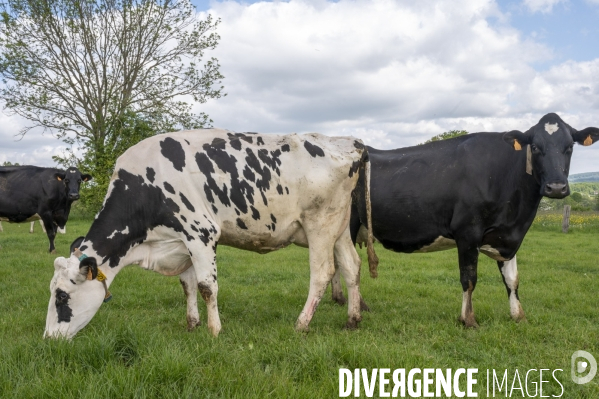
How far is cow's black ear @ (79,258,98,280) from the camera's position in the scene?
511 centimetres

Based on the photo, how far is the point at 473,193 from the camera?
20.3 ft

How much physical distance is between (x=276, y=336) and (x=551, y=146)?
3.95 meters

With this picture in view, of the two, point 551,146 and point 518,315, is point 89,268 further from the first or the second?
point 551,146

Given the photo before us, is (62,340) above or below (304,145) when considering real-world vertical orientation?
below

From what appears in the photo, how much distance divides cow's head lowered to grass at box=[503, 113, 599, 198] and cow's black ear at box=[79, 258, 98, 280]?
16.8 feet

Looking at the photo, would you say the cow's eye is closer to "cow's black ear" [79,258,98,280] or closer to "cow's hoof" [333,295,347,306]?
"cow's hoof" [333,295,347,306]

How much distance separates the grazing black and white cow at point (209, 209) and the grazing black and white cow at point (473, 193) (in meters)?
1.09

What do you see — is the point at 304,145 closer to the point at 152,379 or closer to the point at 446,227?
the point at 446,227

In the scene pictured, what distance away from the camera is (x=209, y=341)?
15.6 feet

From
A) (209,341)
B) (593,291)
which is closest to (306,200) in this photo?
(209,341)

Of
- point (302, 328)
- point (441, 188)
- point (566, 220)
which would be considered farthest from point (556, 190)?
point (566, 220)

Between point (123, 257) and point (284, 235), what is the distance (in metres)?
1.90

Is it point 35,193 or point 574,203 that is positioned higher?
point 35,193

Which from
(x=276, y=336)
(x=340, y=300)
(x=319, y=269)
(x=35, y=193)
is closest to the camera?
(x=276, y=336)
